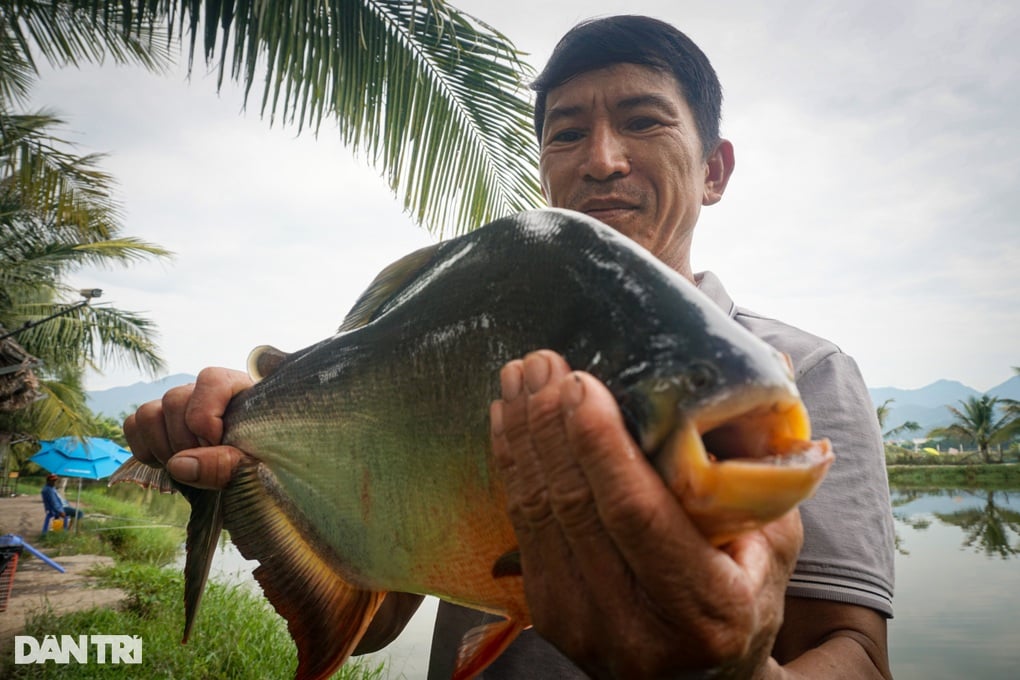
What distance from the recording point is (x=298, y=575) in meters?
1.57

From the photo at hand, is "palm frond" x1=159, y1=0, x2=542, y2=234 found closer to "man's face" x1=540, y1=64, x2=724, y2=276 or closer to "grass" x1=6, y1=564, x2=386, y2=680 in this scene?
"man's face" x1=540, y1=64, x2=724, y2=276

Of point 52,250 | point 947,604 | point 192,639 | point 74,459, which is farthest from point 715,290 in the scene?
point 74,459

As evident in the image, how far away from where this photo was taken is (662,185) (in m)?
2.04

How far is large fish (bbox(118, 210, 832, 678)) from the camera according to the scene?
80cm

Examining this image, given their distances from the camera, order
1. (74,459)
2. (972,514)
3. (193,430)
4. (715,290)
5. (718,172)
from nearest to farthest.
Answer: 1. (193,430)
2. (715,290)
3. (718,172)
4. (74,459)
5. (972,514)

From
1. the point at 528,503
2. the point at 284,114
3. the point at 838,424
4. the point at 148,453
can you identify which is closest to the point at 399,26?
the point at 284,114

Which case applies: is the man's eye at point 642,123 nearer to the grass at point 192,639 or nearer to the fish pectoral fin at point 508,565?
the fish pectoral fin at point 508,565

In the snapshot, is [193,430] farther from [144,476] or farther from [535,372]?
[535,372]

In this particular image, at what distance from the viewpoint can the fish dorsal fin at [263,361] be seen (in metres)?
1.77

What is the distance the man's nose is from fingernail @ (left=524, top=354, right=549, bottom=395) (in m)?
1.22

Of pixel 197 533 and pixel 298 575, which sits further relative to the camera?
pixel 197 533

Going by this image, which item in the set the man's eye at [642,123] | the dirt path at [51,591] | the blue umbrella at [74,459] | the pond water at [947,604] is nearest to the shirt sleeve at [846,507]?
the man's eye at [642,123]


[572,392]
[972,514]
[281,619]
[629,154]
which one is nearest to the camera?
[572,392]

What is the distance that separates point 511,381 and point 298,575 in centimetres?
96
